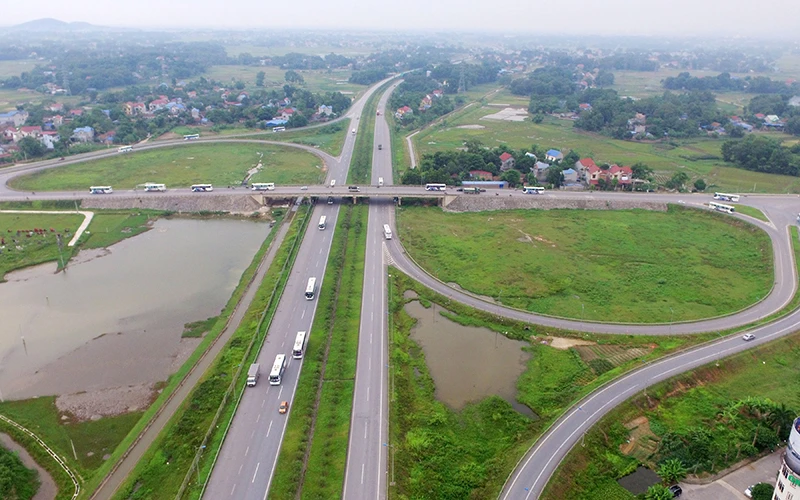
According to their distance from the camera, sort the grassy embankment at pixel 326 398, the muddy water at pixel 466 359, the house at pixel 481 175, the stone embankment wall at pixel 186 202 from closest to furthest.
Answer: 1. the grassy embankment at pixel 326 398
2. the muddy water at pixel 466 359
3. the stone embankment wall at pixel 186 202
4. the house at pixel 481 175

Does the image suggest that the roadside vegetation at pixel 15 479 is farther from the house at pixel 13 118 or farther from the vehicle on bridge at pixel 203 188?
the house at pixel 13 118

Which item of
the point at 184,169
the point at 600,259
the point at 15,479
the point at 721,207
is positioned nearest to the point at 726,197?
the point at 721,207

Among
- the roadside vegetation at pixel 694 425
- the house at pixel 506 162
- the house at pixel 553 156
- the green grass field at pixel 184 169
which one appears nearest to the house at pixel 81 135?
the green grass field at pixel 184 169

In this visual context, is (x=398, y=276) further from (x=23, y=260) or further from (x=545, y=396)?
(x=23, y=260)

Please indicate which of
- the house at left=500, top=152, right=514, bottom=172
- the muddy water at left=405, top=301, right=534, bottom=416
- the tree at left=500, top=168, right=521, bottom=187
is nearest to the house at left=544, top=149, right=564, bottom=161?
the house at left=500, top=152, right=514, bottom=172

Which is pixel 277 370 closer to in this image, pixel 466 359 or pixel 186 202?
pixel 466 359
